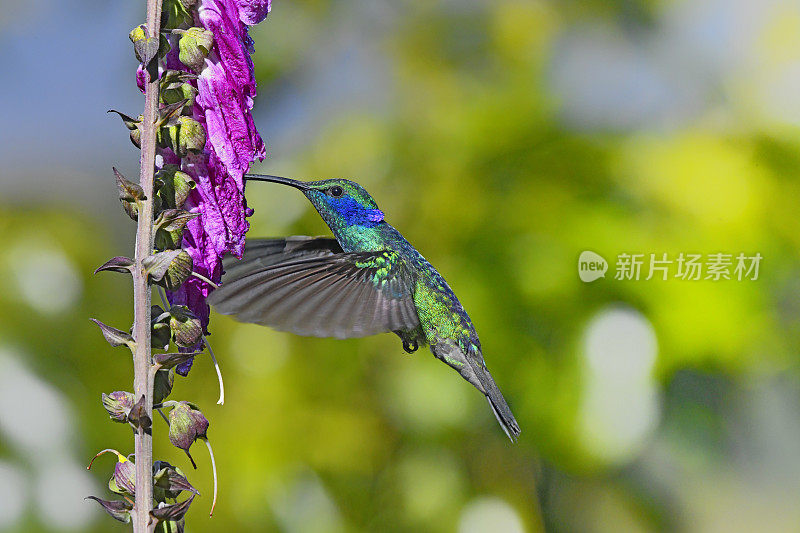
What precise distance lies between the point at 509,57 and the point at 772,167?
62 centimetres

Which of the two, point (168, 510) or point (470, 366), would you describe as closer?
point (168, 510)

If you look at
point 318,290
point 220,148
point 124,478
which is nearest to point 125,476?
point 124,478

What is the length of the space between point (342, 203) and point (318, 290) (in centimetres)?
14

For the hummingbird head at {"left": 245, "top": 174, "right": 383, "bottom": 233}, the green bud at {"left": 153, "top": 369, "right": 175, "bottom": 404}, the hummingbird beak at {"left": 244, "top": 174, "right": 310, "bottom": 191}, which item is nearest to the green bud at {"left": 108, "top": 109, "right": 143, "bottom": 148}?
the green bud at {"left": 153, "top": 369, "right": 175, "bottom": 404}

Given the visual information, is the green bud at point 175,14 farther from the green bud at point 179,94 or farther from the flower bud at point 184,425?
the flower bud at point 184,425

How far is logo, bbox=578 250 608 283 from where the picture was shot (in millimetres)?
1612

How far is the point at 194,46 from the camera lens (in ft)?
1.47

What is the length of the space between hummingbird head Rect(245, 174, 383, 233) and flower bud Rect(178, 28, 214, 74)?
385mm

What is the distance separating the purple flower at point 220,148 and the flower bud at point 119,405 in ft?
0.16

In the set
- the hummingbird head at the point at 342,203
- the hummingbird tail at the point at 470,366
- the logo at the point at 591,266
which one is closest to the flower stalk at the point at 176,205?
the hummingbird head at the point at 342,203

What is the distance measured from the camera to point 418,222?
5.41 ft

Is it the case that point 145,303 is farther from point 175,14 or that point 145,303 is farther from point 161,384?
point 175,14

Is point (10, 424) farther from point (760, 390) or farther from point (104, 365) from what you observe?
point (760, 390)

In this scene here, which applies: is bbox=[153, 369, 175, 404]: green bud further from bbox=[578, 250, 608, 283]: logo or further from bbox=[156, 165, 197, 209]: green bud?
bbox=[578, 250, 608, 283]: logo
